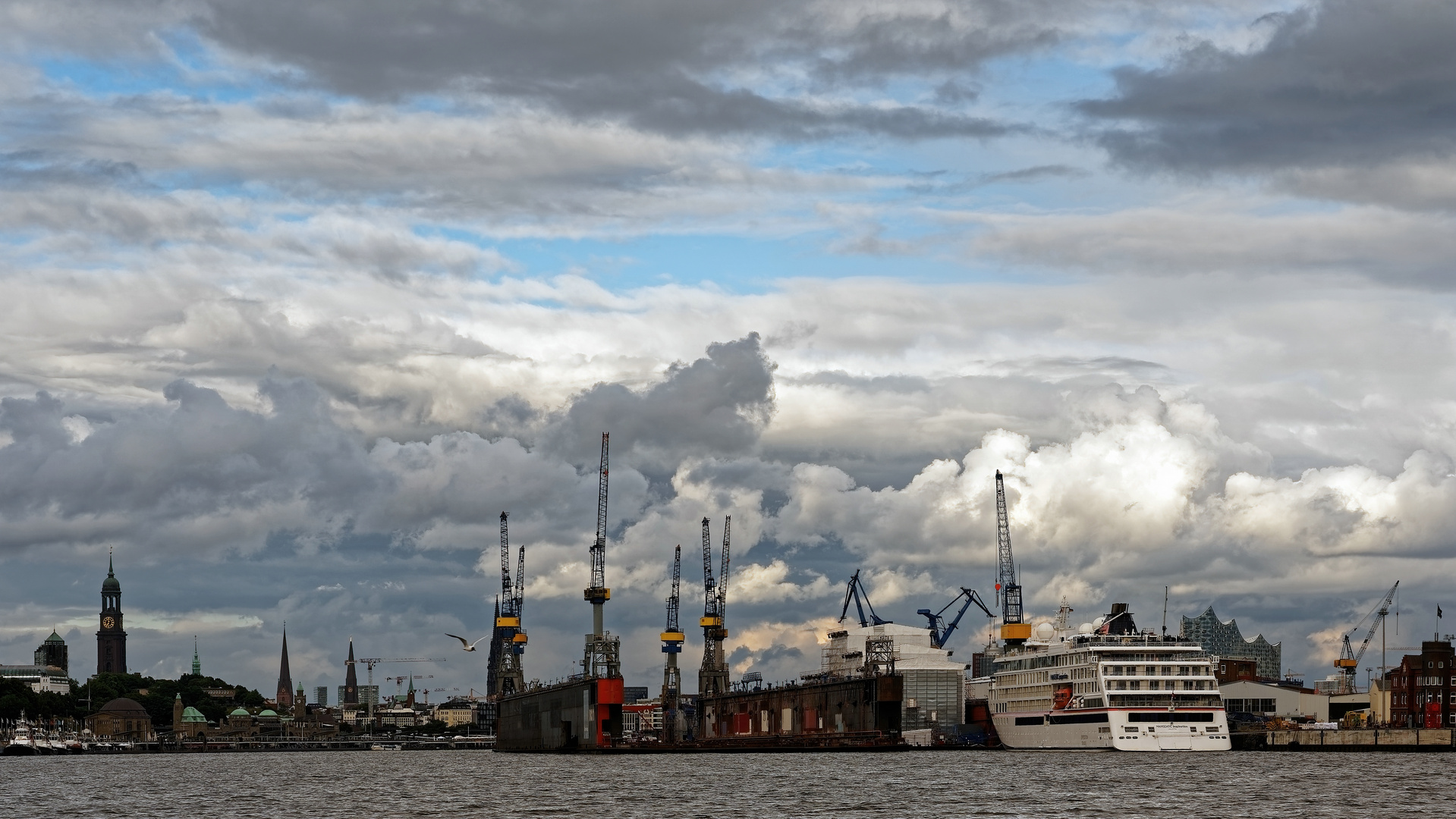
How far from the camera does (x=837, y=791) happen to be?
12812 centimetres

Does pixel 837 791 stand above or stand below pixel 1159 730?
below

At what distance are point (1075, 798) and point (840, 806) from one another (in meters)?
16.6

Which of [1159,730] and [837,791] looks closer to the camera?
[837,791]

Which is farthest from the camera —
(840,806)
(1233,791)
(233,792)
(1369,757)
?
(1369,757)

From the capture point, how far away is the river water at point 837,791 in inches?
4286

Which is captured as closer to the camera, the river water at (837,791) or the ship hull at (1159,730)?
the river water at (837,791)

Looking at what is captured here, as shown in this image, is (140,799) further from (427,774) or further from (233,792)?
(427,774)

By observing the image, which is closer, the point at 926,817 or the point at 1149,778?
the point at 926,817

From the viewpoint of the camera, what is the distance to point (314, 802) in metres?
132

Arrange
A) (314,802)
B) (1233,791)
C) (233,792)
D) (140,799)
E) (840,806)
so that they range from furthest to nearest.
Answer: (233,792) < (140,799) < (314,802) < (1233,791) < (840,806)

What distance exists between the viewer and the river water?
109 m

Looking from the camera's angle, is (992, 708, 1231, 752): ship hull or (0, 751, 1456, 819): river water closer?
(0, 751, 1456, 819): river water

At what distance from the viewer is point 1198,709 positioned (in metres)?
198

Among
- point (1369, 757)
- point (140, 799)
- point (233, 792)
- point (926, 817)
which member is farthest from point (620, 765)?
point (926, 817)
